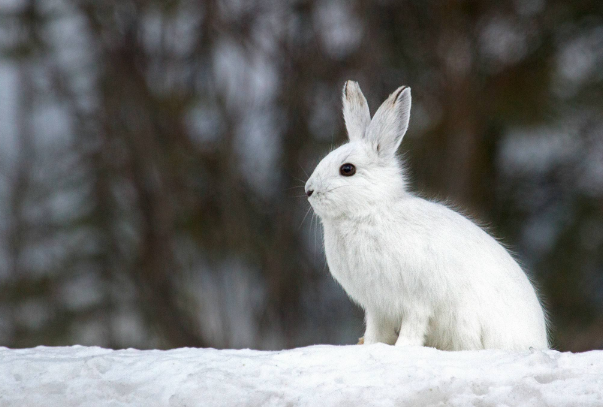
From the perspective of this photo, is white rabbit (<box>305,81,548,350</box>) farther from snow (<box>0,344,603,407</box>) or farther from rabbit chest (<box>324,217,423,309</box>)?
snow (<box>0,344,603,407</box>)

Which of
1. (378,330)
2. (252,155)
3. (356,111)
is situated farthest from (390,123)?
(252,155)

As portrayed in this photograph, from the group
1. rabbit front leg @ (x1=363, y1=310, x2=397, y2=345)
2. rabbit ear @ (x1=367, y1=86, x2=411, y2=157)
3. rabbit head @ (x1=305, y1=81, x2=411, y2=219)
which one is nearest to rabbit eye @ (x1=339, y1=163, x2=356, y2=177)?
rabbit head @ (x1=305, y1=81, x2=411, y2=219)

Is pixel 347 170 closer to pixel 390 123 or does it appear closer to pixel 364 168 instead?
pixel 364 168

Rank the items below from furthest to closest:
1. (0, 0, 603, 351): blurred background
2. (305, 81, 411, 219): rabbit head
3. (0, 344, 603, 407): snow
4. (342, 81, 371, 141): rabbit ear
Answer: (0, 0, 603, 351): blurred background < (342, 81, 371, 141): rabbit ear < (305, 81, 411, 219): rabbit head < (0, 344, 603, 407): snow

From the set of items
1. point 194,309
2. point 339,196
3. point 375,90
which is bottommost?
point 194,309

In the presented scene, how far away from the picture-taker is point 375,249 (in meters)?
3.21

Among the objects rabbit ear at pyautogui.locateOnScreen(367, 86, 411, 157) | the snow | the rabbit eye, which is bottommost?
the snow

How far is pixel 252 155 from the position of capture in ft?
24.9

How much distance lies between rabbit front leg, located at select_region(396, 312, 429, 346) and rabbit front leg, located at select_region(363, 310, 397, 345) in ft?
0.54

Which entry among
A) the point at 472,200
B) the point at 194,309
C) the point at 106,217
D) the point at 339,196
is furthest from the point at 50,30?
the point at 339,196

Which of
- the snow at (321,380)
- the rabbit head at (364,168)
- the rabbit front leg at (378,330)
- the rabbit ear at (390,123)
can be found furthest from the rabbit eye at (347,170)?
the snow at (321,380)

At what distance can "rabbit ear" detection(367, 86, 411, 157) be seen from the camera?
3.48m

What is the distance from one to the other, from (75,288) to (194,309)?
158cm

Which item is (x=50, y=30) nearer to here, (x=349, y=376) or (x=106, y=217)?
(x=106, y=217)
